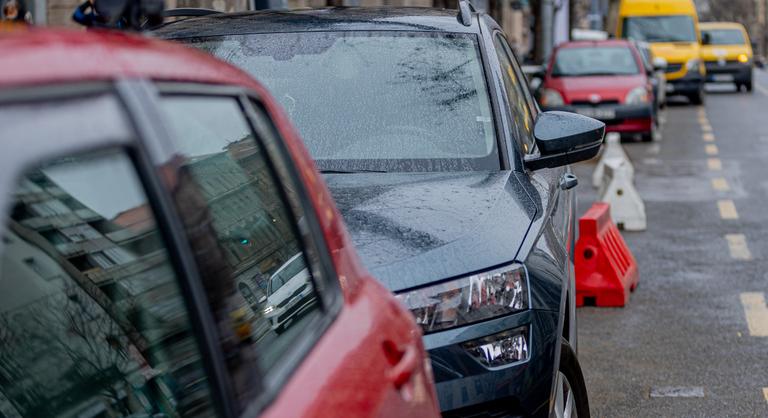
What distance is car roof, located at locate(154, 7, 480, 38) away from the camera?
16.9 ft

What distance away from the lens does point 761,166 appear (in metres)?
16.6

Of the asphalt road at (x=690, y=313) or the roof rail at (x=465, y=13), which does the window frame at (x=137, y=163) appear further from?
the asphalt road at (x=690, y=313)

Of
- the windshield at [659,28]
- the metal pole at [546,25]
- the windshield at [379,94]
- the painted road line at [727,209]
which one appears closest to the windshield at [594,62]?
the painted road line at [727,209]

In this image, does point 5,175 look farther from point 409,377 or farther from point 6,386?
point 409,377

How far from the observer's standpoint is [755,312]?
7.71 metres

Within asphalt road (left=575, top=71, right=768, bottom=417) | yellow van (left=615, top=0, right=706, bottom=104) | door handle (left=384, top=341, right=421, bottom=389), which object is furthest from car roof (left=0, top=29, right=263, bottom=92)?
yellow van (left=615, top=0, right=706, bottom=104)

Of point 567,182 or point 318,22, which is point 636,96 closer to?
point 567,182

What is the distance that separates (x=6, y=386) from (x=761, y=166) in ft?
51.1

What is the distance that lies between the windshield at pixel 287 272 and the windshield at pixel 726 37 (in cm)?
3860

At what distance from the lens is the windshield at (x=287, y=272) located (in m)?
2.34

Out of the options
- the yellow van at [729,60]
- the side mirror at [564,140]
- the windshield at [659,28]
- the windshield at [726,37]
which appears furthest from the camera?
the windshield at [726,37]

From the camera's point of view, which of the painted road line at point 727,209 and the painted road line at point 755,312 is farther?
the painted road line at point 727,209

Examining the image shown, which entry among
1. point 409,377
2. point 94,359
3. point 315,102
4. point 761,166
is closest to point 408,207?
point 315,102

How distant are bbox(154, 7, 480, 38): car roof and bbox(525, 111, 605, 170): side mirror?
1.53 feet
